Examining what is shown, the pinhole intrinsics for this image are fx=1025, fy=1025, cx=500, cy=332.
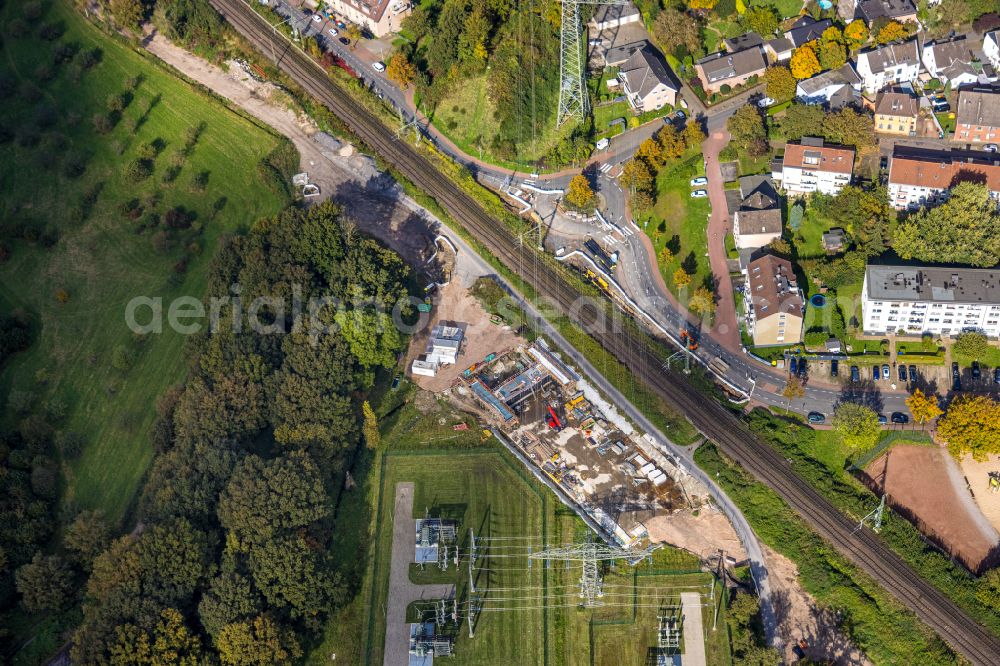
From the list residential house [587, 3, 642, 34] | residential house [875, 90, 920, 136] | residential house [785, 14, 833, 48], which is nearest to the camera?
residential house [875, 90, 920, 136]

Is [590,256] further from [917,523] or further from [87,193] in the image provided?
[87,193]

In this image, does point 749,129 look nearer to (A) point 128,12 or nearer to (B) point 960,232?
(B) point 960,232

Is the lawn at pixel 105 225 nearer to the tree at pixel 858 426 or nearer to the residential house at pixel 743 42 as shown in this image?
the residential house at pixel 743 42

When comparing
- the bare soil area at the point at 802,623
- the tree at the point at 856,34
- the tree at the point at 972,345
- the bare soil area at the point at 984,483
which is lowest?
the bare soil area at the point at 802,623

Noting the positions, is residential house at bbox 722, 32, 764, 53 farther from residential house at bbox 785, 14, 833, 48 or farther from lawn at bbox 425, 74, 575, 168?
lawn at bbox 425, 74, 575, 168

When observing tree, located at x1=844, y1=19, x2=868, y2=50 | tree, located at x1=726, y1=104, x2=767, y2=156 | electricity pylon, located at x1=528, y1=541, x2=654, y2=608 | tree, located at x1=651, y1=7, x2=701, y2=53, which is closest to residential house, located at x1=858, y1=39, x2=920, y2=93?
tree, located at x1=844, y1=19, x2=868, y2=50

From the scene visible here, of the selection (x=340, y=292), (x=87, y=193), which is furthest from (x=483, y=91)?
(x=87, y=193)

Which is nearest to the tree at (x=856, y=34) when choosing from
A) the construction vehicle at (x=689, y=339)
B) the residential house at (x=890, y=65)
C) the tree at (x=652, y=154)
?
the residential house at (x=890, y=65)
